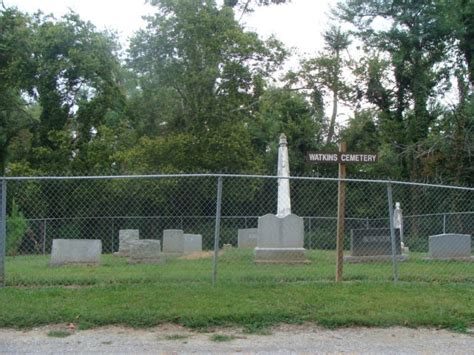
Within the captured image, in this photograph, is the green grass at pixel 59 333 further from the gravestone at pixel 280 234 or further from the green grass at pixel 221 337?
the gravestone at pixel 280 234

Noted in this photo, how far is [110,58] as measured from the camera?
3550 cm

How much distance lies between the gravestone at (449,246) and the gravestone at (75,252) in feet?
29.4

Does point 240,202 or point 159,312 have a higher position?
point 240,202

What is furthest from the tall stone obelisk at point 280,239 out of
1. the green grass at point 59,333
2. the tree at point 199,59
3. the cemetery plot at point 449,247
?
the tree at point 199,59

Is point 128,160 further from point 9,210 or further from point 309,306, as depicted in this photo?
point 309,306

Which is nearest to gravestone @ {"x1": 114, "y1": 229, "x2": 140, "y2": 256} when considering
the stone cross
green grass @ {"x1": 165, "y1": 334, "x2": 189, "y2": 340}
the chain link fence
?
the chain link fence

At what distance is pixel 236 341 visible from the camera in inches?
253

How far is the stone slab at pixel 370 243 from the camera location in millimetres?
15250

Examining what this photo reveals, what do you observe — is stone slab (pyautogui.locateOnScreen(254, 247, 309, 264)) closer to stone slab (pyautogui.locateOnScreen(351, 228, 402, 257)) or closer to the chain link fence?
the chain link fence

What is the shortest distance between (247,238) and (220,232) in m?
1.16

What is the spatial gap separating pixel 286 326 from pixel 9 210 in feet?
68.4

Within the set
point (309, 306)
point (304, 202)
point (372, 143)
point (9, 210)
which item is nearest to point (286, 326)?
point (309, 306)

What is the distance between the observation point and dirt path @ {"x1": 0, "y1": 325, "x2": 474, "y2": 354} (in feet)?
20.1

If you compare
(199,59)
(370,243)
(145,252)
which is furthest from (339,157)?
(199,59)
